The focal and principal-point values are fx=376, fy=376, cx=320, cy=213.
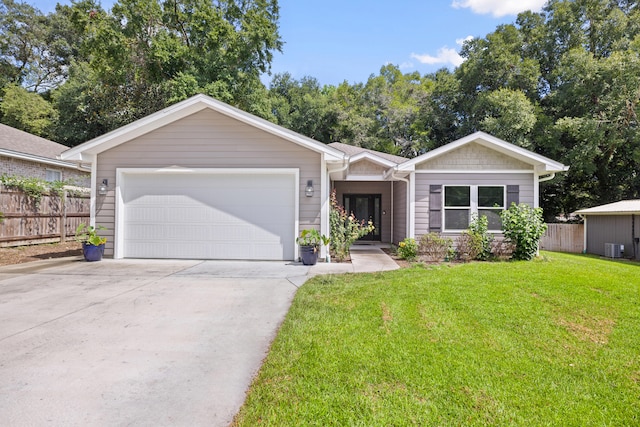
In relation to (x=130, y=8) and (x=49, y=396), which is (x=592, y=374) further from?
(x=130, y=8)

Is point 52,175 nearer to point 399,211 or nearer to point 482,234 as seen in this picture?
point 399,211

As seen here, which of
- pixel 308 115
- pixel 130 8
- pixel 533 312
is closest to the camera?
pixel 533 312

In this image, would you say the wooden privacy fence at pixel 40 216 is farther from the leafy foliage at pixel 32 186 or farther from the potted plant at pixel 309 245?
the potted plant at pixel 309 245

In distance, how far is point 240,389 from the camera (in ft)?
9.31

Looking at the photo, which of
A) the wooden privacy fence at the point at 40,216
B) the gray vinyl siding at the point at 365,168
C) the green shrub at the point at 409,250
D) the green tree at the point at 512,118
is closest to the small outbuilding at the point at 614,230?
the green tree at the point at 512,118

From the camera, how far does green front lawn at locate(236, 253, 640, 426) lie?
249 centimetres

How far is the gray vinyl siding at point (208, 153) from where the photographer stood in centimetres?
894

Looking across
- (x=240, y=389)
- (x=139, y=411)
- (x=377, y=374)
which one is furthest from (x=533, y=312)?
(x=139, y=411)

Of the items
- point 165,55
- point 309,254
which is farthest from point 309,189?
point 165,55

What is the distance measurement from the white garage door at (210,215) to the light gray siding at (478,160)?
14.9 feet

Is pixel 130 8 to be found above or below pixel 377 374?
above

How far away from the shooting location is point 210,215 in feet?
29.8

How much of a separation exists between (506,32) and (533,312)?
20.7 meters

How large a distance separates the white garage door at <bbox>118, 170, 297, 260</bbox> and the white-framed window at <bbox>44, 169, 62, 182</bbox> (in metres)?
8.41
